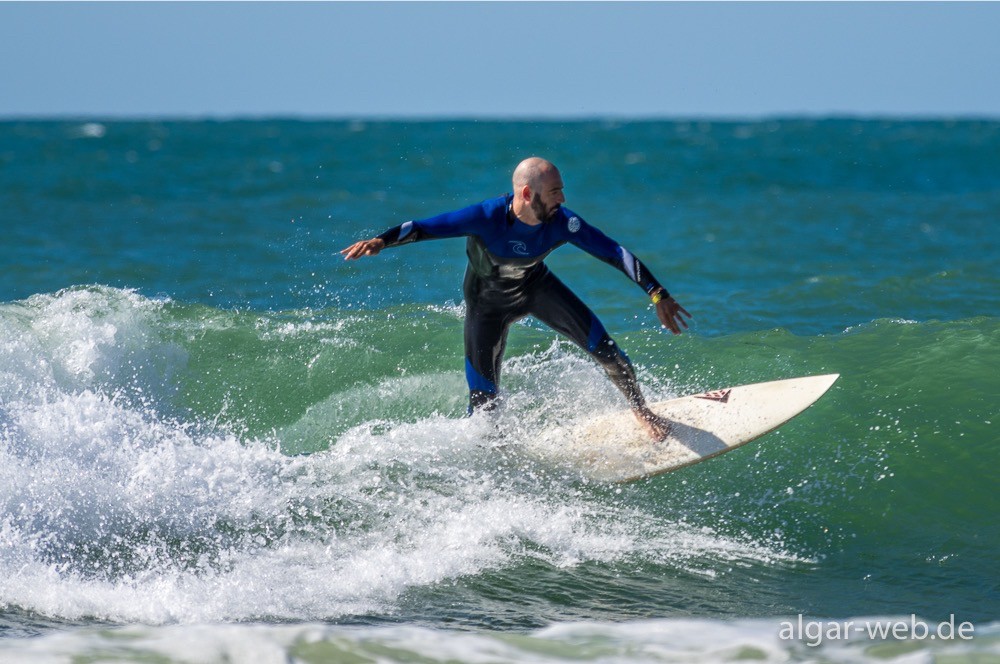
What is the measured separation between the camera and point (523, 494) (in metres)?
6.02

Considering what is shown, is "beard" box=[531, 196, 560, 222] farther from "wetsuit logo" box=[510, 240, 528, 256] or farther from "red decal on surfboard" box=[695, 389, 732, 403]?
"red decal on surfboard" box=[695, 389, 732, 403]

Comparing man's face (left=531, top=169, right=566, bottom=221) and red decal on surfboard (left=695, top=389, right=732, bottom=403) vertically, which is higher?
man's face (left=531, top=169, right=566, bottom=221)

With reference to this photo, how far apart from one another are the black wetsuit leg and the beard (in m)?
0.52

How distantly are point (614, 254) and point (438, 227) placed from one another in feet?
3.27

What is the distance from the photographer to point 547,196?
5797mm

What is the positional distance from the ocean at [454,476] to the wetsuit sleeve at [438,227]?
1.29 meters

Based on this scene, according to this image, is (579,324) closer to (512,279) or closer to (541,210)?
(512,279)

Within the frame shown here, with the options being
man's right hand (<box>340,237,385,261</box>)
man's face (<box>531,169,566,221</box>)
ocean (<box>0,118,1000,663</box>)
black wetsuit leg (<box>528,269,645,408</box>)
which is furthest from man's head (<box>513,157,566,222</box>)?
ocean (<box>0,118,1000,663</box>)

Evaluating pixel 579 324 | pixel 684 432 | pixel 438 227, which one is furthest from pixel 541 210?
pixel 684 432

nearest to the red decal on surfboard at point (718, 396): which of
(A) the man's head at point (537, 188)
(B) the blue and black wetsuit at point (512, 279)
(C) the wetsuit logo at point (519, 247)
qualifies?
(B) the blue and black wetsuit at point (512, 279)

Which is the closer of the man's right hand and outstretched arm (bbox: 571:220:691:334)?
the man's right hand

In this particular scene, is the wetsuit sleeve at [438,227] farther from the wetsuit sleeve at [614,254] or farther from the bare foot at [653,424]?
the bare foot at [653,424]

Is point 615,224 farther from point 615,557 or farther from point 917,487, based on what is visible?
point 615,557

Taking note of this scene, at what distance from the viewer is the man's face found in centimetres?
579
